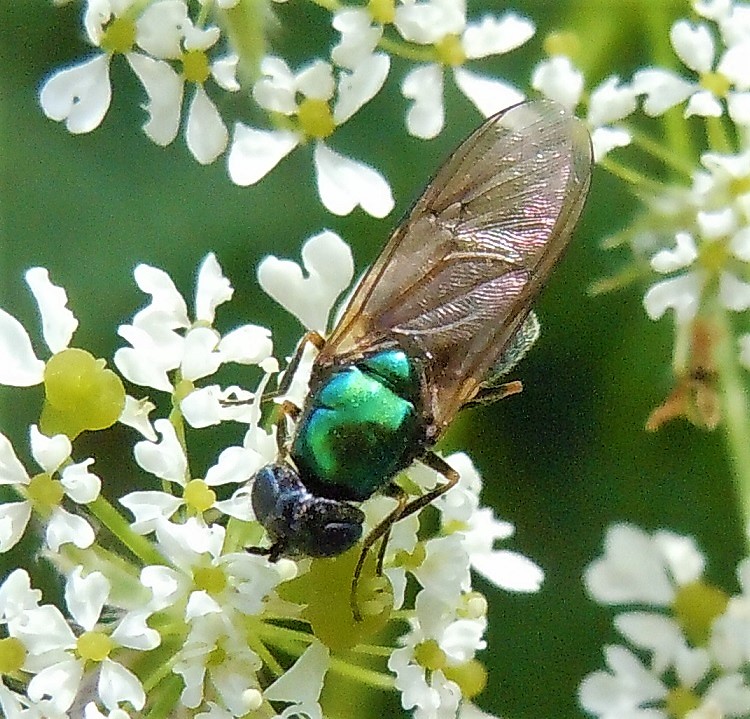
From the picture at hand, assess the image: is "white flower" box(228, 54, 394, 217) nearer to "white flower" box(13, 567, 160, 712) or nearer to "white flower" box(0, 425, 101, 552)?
"white flower" box(0, 425, 101, 552)

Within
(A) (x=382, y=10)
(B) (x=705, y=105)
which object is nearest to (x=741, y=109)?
(B) (x=705, y=105)

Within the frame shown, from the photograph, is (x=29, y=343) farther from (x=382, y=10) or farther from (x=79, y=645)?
(x=382, y=10)

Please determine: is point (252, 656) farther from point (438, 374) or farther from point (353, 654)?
point (438, 374)

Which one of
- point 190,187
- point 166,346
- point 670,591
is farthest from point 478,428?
point 166,346

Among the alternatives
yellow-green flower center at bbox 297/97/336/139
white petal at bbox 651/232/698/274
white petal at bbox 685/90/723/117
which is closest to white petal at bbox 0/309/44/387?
yellow-green flower center at bbox 297/97/336/139

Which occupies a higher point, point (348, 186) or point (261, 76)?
point (261, 76)

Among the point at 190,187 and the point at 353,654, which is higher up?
the point at 190,187

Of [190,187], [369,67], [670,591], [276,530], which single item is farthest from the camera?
[190,187]
